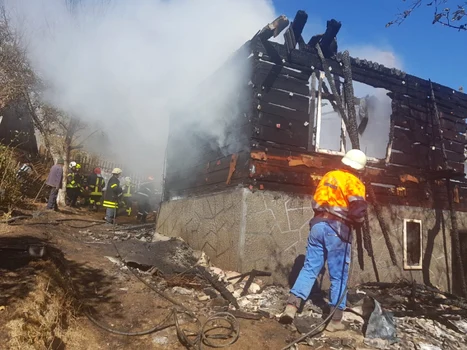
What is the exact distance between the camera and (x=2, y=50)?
12656mm

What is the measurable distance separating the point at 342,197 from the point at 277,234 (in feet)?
5.67

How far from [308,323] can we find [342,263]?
2.74 ft

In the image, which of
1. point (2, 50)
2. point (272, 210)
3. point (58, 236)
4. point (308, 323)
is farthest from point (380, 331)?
point (2, 50)

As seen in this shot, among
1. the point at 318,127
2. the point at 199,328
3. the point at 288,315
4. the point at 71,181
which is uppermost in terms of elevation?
the point at 318,127

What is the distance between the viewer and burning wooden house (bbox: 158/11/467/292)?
5781 millimetres

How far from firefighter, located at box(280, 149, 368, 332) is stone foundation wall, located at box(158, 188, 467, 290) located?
1.38 metres

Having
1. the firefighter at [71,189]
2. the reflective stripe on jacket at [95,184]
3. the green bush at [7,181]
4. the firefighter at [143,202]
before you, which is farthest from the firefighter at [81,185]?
the green bush at [7,181]

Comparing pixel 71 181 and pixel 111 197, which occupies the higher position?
pixel 71 181

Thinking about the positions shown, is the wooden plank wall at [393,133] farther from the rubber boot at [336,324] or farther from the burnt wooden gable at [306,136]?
the rubber boot at [336,324]

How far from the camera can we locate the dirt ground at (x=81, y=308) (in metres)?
2.88

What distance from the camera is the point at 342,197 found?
4.28m

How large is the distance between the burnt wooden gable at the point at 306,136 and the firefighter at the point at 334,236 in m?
1.58

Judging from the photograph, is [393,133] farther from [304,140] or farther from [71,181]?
[71,181]

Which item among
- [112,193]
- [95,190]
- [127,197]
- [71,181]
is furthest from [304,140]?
[71,181]
